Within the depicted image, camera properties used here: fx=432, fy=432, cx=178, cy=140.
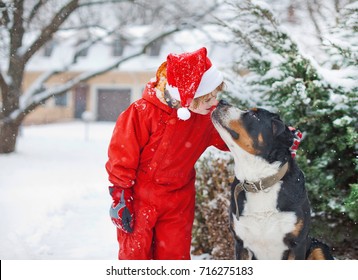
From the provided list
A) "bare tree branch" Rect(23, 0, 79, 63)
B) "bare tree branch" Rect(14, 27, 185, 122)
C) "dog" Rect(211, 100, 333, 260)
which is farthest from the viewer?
"bare tree branch" Rect(14, 27, 185, 122)

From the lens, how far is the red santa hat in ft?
9.00

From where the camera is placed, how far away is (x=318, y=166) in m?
3.82

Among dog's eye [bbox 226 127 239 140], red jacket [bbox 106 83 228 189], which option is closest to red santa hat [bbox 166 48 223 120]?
red jacket [bbox 106 83 228 189]

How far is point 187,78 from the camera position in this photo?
109 inches

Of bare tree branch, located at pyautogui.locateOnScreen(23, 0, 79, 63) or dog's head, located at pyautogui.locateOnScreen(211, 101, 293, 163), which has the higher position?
bare tree branch, located at pyautogui.locateOnScreen(23, 0, 79, 63)

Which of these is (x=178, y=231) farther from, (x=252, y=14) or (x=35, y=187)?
(x=35, y=187)

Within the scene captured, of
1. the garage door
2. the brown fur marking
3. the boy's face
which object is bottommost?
the garage door

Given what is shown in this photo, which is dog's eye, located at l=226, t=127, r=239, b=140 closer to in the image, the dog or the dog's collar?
the dog

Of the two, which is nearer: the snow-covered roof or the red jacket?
the red jacket

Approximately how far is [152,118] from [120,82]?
64.1ft

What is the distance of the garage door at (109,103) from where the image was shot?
22.2 metres

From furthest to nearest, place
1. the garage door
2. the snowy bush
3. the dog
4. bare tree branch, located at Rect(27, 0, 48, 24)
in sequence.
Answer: the garage door < bare tree branch, located at Rect(27, 0, 48, 24) < the snowy bush < the dog

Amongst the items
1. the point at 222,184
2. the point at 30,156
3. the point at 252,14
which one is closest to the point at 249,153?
the point at 222,184

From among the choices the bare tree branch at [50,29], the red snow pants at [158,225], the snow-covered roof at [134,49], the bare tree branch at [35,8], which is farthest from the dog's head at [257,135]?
the bare tree branch at [50,29]
